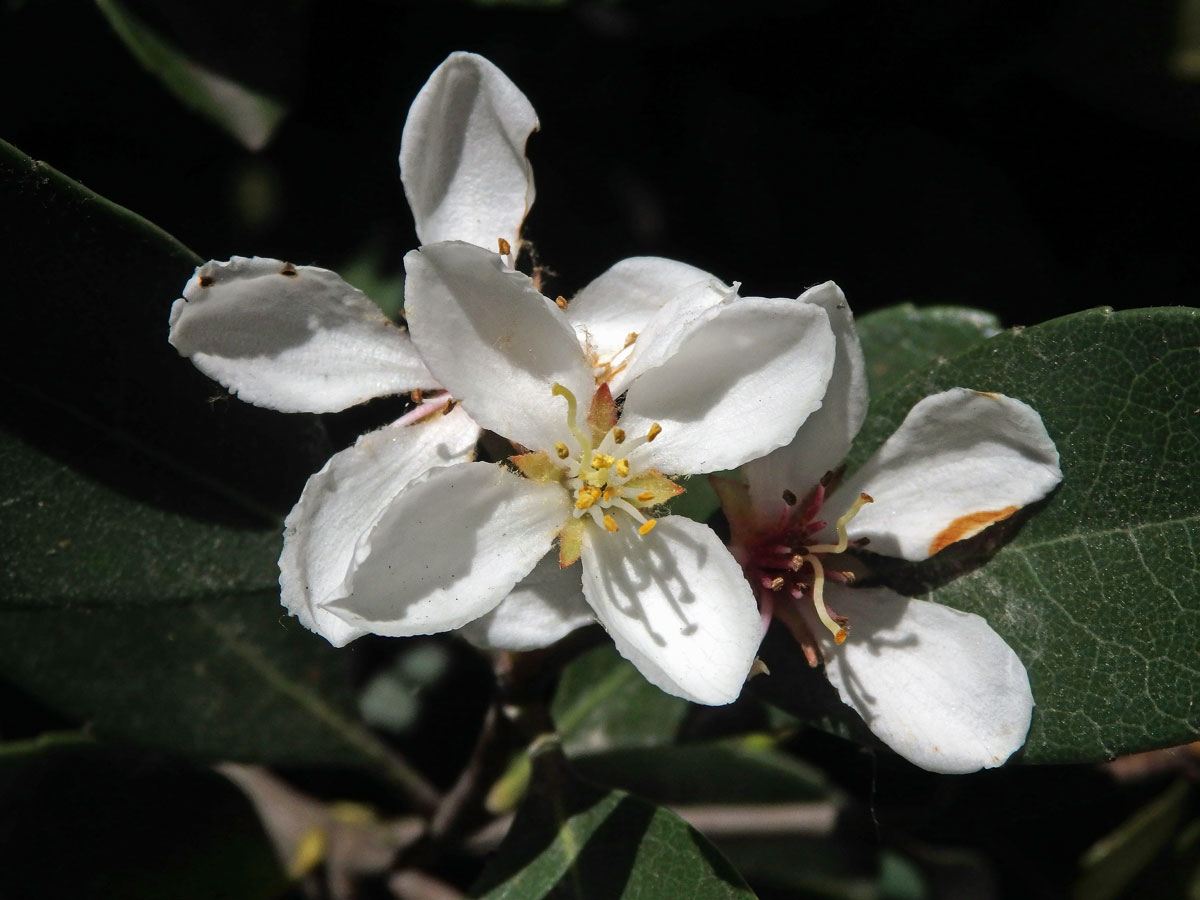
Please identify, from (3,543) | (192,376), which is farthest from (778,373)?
(3,543)

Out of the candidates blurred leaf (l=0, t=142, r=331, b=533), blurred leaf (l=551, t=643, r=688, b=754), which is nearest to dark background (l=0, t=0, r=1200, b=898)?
blurred leaf (l=551, t=643, r=688, b=754)

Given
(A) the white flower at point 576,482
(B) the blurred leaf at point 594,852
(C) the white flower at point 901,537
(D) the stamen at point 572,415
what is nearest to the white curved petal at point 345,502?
(A) the white flower at point 576,482

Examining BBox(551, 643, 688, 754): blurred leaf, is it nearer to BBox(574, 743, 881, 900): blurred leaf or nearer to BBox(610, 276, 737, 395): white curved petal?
BBox(574, 743, 881, 900): blurred leaf

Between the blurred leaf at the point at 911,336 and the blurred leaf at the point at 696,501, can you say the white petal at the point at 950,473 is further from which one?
the blurred leaf at the point at 911,336

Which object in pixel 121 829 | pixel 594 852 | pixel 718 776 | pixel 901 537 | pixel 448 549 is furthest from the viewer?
pixel 718 776

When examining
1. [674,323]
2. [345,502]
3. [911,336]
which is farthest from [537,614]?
[911,336]

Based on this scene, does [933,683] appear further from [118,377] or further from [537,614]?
[118,377]
